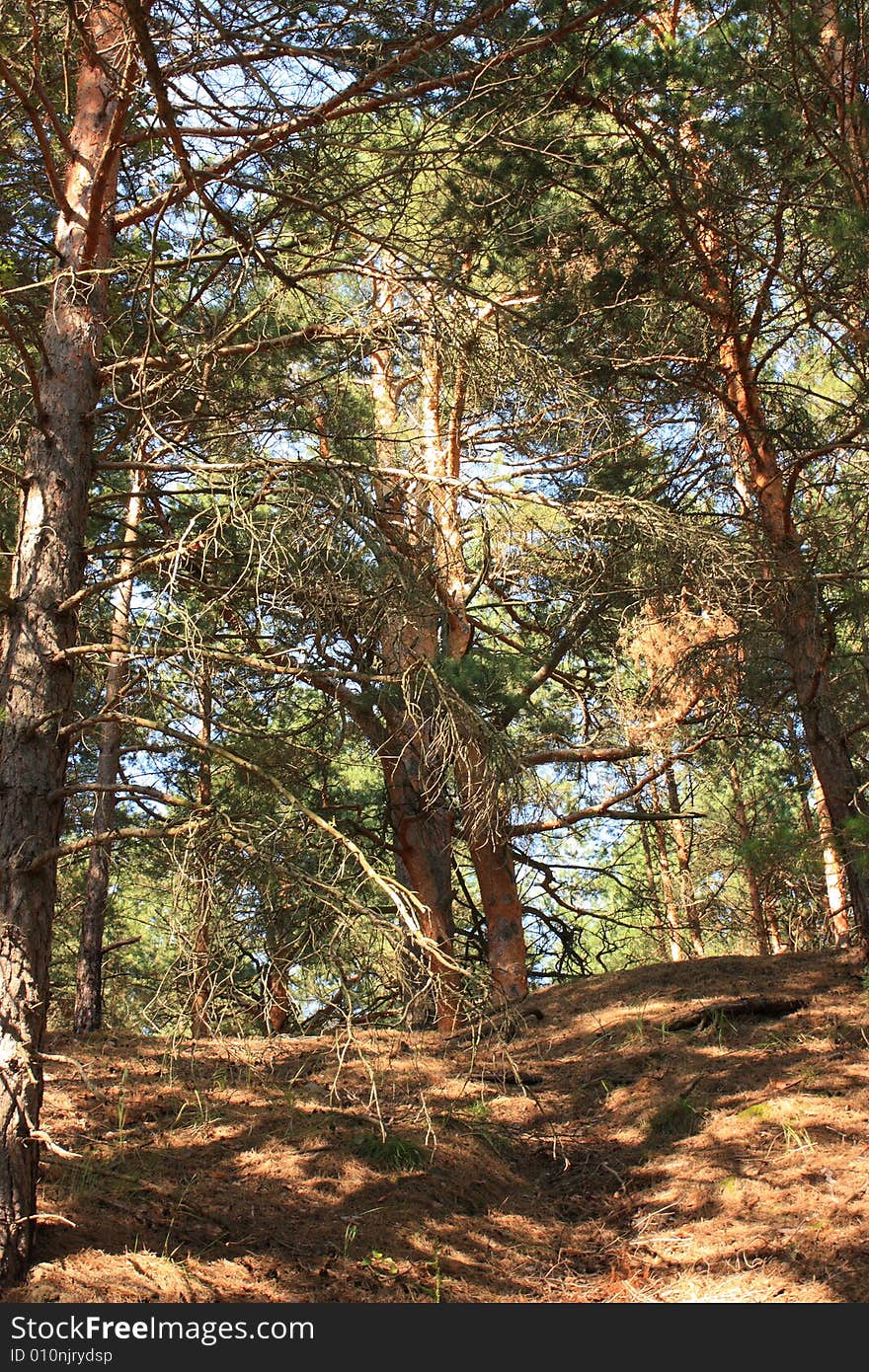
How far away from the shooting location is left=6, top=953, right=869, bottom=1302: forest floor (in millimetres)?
4957

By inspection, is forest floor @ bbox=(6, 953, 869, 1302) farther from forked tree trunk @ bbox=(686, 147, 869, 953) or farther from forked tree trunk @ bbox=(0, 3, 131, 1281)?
forked tree trunk @ bbox=(686, 147, 869, 953)

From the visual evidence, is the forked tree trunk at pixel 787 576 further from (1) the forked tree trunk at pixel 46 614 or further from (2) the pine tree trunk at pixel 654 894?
(2) the pine tree trunk at pixel 654 894

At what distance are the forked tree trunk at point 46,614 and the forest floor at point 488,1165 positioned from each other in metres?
0.49

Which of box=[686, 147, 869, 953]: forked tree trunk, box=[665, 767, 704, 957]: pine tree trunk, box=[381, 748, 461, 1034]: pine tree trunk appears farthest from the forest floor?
box=[665, 767, 704, 957]: pine tree trunk

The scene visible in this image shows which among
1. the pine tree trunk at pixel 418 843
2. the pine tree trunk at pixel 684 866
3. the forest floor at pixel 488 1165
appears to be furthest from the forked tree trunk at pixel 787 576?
the pine tree trunk at pixel 684 866

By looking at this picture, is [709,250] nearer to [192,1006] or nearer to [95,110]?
[95,110]

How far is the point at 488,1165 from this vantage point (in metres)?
6.52

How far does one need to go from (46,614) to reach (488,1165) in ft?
13.2

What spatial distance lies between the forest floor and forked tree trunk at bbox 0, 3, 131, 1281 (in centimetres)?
49

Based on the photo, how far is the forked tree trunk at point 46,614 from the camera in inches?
175

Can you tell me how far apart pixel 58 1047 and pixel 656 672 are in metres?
4.82

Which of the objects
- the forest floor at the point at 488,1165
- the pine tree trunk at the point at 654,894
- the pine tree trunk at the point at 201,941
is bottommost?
the forest floor at the point at 488,1165

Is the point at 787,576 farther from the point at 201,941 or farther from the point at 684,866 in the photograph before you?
the point at 684,866

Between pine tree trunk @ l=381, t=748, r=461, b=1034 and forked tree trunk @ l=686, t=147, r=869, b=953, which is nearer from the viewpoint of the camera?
forked tree trunk @ l=686, t=147, r=869, b=953
